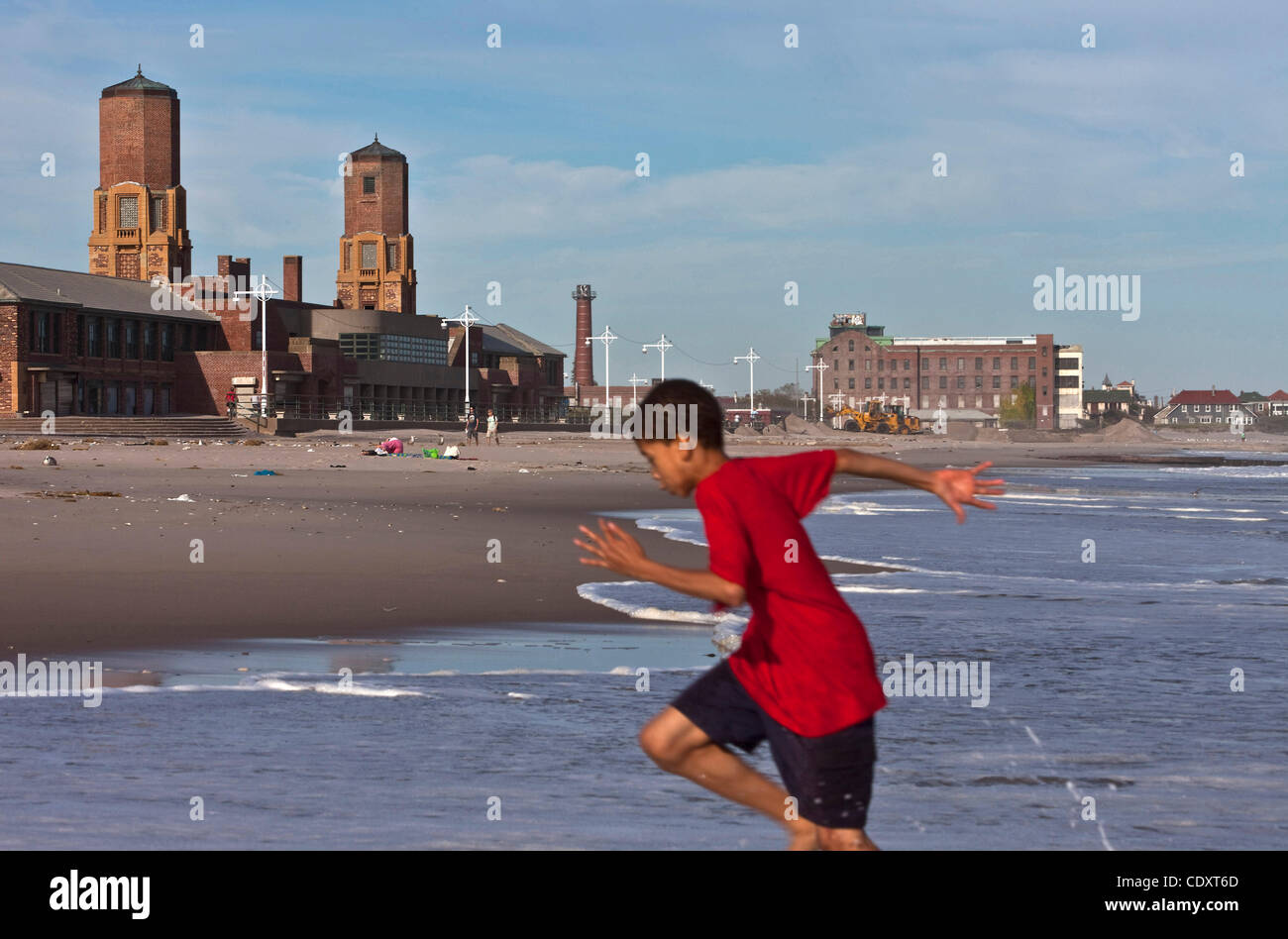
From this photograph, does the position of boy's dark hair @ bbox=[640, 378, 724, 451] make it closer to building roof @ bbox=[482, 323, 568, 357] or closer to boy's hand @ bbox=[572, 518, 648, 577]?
boy's hand @ bbox=[572, 518, 648, 577]

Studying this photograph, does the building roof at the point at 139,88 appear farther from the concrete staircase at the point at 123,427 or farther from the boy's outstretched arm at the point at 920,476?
the boy's outstretched arm at the point at 920,476

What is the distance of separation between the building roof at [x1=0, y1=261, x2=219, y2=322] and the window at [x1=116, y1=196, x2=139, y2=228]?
44.7ft

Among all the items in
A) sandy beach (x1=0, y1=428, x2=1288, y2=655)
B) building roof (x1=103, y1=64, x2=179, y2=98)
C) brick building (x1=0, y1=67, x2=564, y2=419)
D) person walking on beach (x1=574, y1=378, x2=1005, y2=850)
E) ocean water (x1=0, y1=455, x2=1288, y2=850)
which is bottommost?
ocean water (x1=0, y1=455, x2=1288, y2=850)

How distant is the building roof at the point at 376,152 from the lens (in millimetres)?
117062

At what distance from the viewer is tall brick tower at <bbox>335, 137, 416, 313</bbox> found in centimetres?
11494

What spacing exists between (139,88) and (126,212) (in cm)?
776

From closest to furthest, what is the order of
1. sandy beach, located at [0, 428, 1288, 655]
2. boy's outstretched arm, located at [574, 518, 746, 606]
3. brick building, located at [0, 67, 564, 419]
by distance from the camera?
boy's outstretched arm, located at [574, 518, 746, 606] → sandy beach, located at [0, 428, 1288, 655] → brick building, located at [0, 67, 564, 419]

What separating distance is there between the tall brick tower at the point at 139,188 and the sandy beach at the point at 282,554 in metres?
61.0

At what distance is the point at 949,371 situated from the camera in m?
184

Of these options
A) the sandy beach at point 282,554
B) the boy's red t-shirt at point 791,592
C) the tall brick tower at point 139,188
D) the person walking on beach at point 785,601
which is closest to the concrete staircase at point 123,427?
the sandy beach at point 282,554

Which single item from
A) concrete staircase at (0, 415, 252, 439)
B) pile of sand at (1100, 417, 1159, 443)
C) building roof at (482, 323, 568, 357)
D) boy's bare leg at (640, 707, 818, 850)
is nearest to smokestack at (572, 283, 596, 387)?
building roof at (482, 323, 568, 357)

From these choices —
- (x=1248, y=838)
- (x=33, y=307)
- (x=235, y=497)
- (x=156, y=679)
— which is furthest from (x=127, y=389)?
(x=1248, y=838)

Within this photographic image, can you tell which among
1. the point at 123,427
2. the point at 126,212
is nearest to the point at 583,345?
→ the point at 126,212
